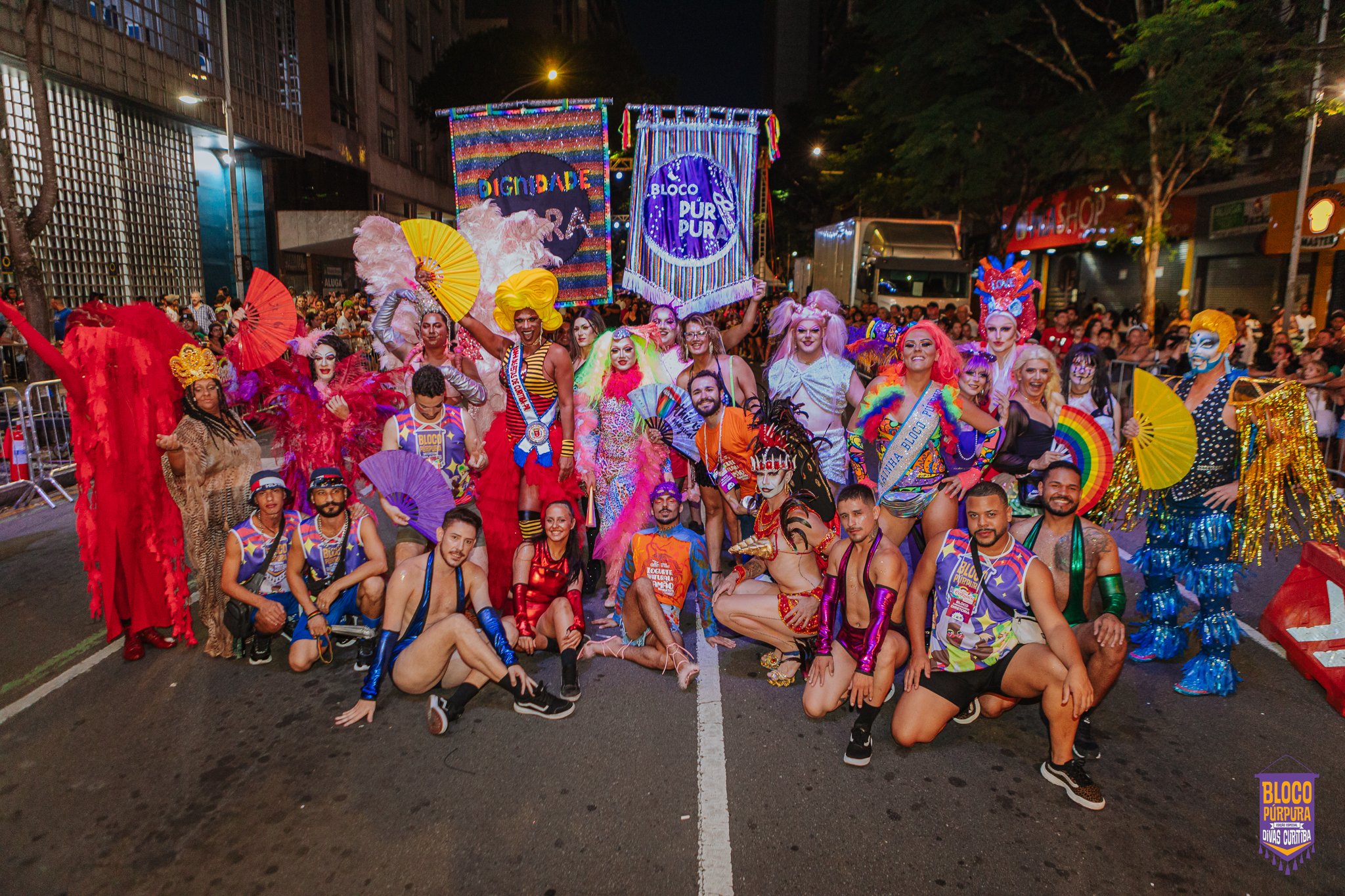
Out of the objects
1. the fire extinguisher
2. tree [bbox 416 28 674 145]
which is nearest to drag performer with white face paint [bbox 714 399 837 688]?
the fire extinguisher

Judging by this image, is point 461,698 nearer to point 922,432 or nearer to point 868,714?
point 868,714

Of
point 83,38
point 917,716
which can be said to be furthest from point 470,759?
point 83,38

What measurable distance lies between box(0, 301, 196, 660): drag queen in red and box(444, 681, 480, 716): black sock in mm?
2131

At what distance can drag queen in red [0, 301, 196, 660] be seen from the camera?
4.51 metres

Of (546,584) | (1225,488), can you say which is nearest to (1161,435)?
(1225,488)

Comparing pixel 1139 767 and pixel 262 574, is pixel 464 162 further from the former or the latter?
pixel 1139 767

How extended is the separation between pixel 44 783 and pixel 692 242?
17.0ft

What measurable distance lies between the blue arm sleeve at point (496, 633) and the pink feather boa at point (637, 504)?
1223 mm

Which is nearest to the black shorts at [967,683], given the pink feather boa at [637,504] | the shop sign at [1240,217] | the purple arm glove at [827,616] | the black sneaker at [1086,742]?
the black sneaker at [1086,742]

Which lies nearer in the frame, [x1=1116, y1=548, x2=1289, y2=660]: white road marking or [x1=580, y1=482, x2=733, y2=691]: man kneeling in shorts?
[x1=580, y1=482, x2=733, y2=691]: man kneeling in shorts

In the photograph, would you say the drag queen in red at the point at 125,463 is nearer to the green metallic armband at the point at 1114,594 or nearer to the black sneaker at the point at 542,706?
the black sneaker at the point at 542,706

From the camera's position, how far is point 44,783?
11.3 feet

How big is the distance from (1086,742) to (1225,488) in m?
1.69

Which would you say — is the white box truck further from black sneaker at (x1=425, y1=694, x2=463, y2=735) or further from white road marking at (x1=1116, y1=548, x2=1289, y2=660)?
black sneaker at (x1=425, y1=694, x2=463, y2=735)
